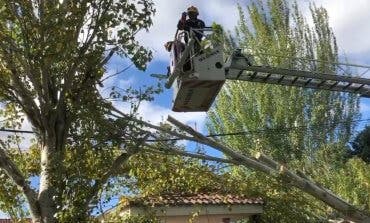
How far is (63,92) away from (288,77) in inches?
230

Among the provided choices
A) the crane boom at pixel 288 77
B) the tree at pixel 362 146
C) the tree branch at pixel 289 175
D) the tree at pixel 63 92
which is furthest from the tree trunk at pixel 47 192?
the tree at pixel 362 146

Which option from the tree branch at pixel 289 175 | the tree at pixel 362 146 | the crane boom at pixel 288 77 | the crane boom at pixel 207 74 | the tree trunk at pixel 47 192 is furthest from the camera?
the tree at pixel 362 146

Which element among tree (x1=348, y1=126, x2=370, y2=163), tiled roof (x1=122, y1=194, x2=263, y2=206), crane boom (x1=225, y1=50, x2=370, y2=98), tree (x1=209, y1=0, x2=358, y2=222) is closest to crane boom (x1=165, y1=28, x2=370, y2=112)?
crane boom (x1=225, y1=50, x2=370, y2=98)

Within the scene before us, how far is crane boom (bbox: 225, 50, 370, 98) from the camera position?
44.8 feet

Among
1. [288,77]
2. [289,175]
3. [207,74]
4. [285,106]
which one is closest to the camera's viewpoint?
[289,175]

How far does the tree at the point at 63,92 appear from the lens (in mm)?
10109

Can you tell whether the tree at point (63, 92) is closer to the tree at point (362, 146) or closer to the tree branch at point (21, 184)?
the tree branch at point (21, 184)

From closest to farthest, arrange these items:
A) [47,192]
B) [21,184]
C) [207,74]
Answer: [21,184] < [47,192] < [207,74]

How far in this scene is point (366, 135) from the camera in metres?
34.2

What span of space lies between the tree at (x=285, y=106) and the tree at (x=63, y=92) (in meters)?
12.8

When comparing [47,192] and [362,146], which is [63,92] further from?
[362,146]

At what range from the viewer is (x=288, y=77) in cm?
1457

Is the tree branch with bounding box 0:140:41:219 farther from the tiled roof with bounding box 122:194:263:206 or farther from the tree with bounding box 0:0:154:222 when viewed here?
the tiled roof with bounding box 122:194:263:206

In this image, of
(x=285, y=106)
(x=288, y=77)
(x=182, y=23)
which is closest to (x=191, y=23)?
(x=182, y=23)
